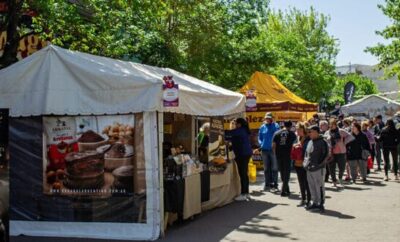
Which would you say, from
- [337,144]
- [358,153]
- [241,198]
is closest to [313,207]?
[241,198]

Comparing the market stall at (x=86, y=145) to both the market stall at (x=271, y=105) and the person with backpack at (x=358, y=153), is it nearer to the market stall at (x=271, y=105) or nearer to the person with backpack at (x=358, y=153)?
the person with backpack at (x=358, y=153)

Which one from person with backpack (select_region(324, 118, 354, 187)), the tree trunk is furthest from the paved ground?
the tree trunk

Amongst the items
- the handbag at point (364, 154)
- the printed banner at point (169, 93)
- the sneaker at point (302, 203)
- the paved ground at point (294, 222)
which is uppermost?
the printed banner at point (169, 93)

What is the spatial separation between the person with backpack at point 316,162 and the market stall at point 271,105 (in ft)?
26.9

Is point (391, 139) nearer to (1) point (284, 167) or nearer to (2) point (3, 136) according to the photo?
(1) point (284, 167)

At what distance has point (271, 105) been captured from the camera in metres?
19.9

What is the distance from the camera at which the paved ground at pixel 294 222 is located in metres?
8.69

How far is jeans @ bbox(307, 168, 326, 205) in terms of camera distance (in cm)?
1080

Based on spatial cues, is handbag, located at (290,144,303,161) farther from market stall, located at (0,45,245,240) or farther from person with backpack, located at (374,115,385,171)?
person with backpack, located at (374,115,385,171)

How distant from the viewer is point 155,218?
8594mm

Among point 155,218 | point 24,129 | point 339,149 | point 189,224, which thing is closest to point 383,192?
point 339,149

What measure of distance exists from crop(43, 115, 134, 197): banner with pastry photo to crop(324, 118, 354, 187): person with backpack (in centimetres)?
745

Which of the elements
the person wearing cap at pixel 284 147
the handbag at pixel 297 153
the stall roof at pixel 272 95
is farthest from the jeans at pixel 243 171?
the stall roof at pixel 272 95

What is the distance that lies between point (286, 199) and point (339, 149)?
3.22m
